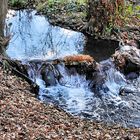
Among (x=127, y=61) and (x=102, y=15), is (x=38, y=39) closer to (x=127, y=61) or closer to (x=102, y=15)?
(x=102, y=15)

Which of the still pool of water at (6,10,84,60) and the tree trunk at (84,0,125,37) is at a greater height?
the tree trunk at (84,0,125,37)

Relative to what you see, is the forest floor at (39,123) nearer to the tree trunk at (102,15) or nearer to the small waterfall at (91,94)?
the small waterfall at (91,94)

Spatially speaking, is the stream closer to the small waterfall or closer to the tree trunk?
the small waterfall

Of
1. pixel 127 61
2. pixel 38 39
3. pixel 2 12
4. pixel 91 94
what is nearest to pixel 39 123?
pixel 91 94

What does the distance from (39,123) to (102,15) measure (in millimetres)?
8074

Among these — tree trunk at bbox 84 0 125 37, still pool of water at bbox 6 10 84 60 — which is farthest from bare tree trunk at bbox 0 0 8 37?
tree trunk at bbox 84 0 125 37

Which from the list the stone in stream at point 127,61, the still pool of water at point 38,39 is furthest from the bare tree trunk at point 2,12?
the stone in stream at point 127,61

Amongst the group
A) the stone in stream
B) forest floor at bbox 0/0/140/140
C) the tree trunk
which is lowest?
forest floor at bbox 0/0/140/140

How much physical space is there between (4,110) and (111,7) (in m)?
8.17

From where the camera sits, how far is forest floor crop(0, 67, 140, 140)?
676 centimetres

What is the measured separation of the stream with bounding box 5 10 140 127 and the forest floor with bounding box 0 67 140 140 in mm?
696

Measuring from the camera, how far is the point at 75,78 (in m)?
11.1

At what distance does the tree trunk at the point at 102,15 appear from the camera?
14336 mm

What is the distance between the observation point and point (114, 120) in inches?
345
